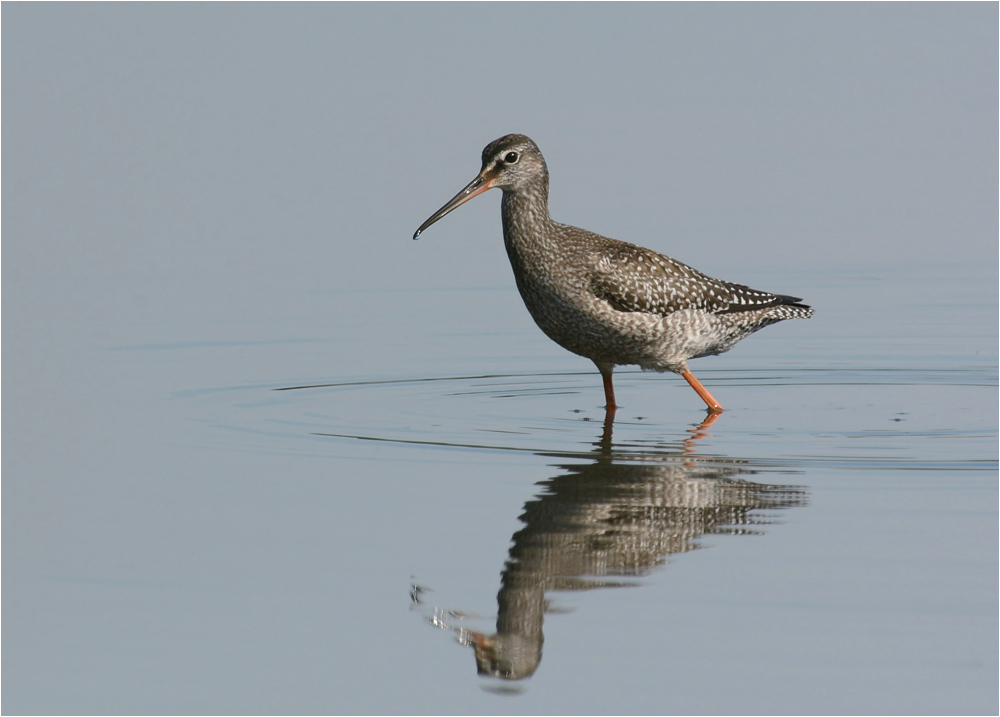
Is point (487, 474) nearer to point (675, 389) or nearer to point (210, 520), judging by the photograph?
point (210, 520)

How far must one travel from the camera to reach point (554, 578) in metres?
7.98

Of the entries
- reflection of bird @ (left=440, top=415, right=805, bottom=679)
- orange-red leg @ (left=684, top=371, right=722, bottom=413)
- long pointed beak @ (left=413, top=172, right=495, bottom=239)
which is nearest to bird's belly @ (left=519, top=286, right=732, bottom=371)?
orange-red leg @ (left=684, top=371, right=722, bottom=413)

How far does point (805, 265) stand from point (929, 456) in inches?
320

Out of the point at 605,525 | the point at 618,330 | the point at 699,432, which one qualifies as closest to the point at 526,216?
the point at 618,330

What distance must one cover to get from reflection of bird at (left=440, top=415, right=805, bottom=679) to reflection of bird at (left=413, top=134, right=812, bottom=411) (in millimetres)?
2065

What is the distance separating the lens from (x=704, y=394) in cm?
1346

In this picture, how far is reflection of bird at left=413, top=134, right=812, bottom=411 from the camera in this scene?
42.5 ft

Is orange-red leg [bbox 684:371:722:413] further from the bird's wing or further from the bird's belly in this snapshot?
the bird's wing

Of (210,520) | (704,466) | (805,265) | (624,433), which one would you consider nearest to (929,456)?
(704,466)

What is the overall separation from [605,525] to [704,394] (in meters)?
4.73

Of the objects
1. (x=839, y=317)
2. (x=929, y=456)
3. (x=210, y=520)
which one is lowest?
(x=210, y=520)

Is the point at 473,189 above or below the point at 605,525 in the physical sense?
above

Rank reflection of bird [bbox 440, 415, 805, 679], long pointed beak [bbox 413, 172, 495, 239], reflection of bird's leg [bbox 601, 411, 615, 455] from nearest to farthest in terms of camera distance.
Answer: reflection of bird [bbox 440, 415, 805, 679], reflection of bird's leg [bbox 601, 411, 615, 455], long pointed beak [bbox 413, 172, 495, 239]

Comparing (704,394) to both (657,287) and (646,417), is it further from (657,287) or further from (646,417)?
(657,287)
